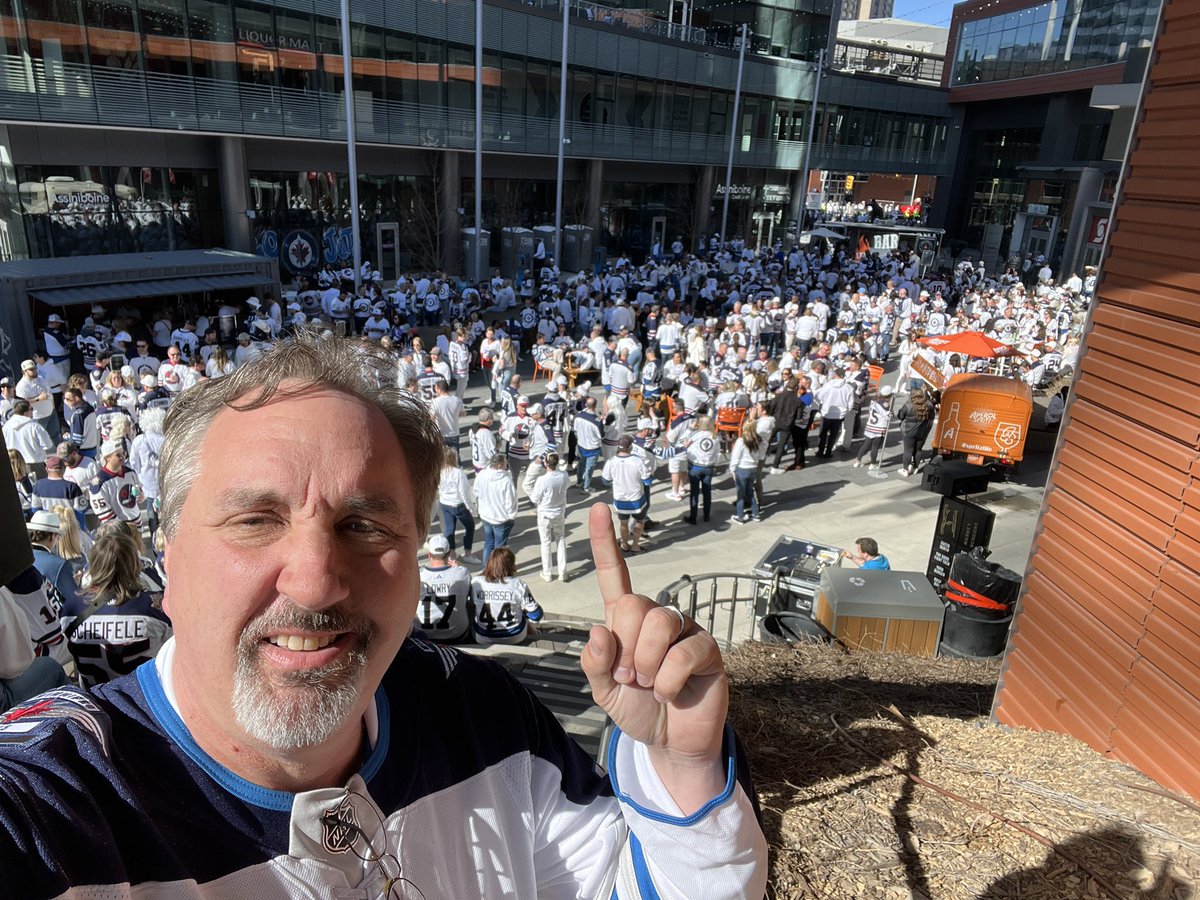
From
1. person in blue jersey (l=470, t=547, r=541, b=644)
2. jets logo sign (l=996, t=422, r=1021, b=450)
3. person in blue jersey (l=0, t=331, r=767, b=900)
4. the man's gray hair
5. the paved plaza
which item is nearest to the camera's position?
person in blue jersey (l=0, t=331, r=767, b=900)

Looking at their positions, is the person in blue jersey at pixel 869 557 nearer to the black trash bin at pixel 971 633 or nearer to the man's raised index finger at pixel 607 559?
the black trash bin at pixel 971 633

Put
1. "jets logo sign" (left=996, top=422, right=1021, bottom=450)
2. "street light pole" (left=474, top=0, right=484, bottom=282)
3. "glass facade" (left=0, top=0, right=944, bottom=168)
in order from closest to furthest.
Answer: "jets logo sign" (left=996, top=422, right=1021, bottom=450) < "glass facade" (left=0, top=0, right=944, bottom=168) < "street light pole" (left=474, top=0, right=484, bottom=282)

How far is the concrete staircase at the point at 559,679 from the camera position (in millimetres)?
5531

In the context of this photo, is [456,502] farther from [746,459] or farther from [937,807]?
[937,807]

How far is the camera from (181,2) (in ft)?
70.3

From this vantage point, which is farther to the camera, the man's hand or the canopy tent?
the canopy tent

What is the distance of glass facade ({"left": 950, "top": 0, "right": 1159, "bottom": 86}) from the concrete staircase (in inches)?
1603

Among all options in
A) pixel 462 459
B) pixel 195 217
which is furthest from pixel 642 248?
pixel 462 459

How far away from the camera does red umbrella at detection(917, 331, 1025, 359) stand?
48.6 ft

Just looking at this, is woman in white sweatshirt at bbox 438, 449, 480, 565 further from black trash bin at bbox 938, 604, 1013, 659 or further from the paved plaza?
black trash bin at bbox 938, 604, 1013, 659

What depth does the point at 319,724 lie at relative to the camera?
55.5 inches

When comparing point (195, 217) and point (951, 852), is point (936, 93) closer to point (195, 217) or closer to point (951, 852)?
point (195, 217)

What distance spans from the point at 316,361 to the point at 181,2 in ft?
83.2

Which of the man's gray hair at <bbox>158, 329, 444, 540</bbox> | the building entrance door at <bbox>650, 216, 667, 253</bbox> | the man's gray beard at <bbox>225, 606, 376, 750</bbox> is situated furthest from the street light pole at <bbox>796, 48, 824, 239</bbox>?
the man's gray beard at <bbox>225, 606, 376, 750</bbox>
